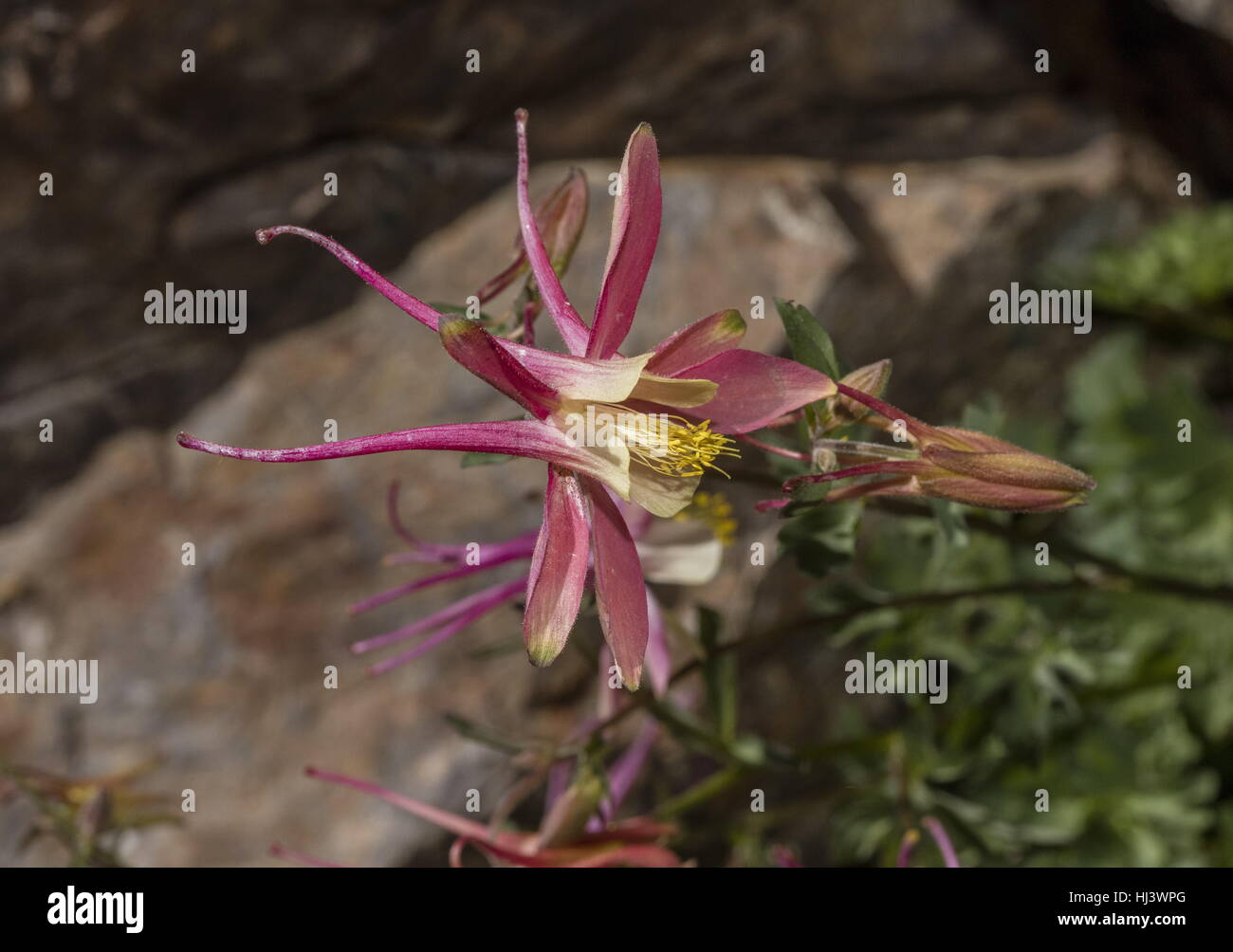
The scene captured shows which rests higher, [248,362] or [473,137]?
[473,137]

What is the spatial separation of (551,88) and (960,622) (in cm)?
138

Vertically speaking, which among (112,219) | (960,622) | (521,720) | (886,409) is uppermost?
(112,219)

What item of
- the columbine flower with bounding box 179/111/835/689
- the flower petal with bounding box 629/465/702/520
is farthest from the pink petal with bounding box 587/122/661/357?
the flower petal with bounding box 629/465/702/520

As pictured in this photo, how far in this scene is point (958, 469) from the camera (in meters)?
0.90

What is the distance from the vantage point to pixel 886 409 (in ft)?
2.97

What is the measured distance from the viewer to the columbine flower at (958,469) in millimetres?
896

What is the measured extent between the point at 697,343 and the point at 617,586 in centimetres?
20

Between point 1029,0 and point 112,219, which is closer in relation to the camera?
point 112,219

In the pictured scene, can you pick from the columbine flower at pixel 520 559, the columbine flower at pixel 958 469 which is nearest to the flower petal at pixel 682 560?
the columbine flower at pixel 520 559

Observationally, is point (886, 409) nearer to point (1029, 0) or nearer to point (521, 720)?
point (521, 720)

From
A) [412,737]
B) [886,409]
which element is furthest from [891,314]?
[886,409]

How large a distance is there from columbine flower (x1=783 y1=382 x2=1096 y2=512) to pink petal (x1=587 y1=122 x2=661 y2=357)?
188 mm

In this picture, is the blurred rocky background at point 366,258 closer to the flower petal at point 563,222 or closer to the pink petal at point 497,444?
the flower petal at point 563,222
